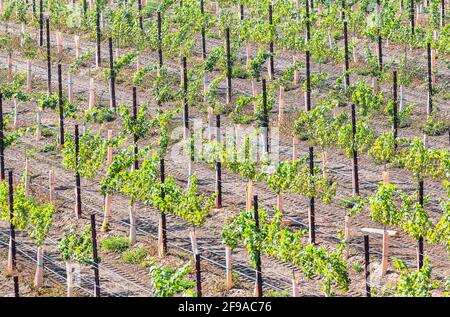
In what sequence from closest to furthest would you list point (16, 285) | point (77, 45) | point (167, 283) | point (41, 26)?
point (167, 283), point (16, 285), point (77, 45), point (41, 26)

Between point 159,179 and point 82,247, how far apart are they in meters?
6.74

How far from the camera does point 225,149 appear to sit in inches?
1681

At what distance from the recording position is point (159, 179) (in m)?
42.9

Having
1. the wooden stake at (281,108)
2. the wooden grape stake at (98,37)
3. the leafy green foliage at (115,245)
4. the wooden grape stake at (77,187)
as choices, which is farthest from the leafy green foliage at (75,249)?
the wooden grape stake at (98,37)

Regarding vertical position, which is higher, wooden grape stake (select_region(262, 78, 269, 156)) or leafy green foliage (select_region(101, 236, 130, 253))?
wooden grape stake (select_region(262, 78, 269, 156))

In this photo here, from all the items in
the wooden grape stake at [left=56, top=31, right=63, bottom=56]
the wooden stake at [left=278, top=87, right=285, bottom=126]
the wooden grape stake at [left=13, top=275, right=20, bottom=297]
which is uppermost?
the wooden grape stake at [left=56, top=31, right=63, bottom=56]

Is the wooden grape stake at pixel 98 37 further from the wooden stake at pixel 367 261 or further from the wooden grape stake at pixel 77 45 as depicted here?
the wooden stake at pixel 367 261

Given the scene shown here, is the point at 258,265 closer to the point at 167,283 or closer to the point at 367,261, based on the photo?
the point at 367,261

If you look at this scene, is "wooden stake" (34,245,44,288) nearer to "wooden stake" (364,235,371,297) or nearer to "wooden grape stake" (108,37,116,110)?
"wooden stake" (364,235,371,297)

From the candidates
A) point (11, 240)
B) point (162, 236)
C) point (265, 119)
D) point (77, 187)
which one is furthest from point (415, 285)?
point (265, 119)

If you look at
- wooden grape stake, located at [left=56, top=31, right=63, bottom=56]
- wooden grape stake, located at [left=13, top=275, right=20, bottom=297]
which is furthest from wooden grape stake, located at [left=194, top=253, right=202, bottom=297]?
wooden grape stake, located at [left=56, top=31, right=63, bottom=56]

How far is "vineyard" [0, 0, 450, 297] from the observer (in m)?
37.1

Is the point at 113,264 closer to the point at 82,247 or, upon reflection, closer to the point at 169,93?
the point at 82,247
